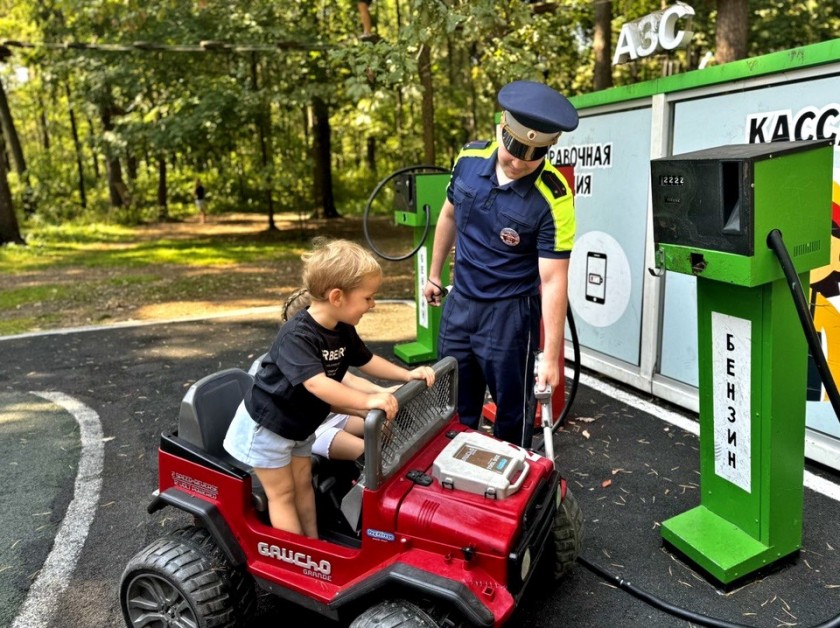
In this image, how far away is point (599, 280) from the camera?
484 centimetres

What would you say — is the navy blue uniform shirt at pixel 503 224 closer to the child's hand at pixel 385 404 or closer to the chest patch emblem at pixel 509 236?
the chest patch emblem at pixel 509 236

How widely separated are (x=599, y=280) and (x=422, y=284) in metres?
1.43

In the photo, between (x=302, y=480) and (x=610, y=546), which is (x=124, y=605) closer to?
(x=302, y=480)

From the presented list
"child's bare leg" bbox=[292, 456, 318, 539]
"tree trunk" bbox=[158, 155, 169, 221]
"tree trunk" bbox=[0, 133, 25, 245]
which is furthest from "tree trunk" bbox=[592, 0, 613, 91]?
"tree trunk" bbox=[158, 155, 169, 221]

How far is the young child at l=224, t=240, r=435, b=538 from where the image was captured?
81.4 inches

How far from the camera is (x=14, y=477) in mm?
3641

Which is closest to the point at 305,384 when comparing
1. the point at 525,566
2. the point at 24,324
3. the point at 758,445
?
the point at 525,566

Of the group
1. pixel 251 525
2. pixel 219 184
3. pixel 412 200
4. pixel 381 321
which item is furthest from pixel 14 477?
pixel 219 184

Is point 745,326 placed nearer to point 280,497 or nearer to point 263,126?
point 280,497

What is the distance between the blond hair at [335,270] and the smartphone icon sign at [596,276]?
9.86ft

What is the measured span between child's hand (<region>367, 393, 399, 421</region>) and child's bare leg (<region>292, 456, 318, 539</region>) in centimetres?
46

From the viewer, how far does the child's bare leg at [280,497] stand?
2201 mm

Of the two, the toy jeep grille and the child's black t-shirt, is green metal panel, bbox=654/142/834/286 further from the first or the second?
the child's black t-shirt

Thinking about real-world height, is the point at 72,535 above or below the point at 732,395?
below
